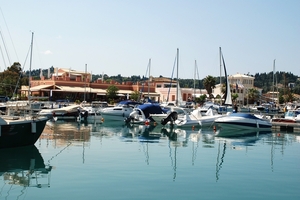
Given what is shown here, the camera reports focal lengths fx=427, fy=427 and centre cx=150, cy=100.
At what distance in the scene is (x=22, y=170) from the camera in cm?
1833

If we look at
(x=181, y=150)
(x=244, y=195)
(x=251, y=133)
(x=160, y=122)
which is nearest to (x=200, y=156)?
(x=181, y=150)

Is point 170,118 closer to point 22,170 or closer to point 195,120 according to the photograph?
point 195,120

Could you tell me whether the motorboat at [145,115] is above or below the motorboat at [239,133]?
above

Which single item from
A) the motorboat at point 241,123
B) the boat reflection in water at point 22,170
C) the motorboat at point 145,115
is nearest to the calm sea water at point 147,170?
the boat reflection in water at point 22,170

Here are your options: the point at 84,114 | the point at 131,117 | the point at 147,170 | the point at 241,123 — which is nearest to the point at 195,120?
the point at 241,123

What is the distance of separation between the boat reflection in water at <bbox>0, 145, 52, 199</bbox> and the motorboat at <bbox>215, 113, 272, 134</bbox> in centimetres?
2137

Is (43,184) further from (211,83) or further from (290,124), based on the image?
(211,83)

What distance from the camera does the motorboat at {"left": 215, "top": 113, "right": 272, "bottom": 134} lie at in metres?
40.5

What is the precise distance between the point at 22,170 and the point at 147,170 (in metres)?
5.37

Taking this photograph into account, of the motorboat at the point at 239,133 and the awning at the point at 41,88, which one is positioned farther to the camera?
the awning at the point at 41,88

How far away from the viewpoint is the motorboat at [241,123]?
40.5 m

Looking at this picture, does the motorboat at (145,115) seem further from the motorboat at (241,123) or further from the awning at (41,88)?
the awning at (41,88)

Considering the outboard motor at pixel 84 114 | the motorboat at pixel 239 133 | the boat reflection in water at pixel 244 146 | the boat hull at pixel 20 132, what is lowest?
the motorboat at pixel 239 133

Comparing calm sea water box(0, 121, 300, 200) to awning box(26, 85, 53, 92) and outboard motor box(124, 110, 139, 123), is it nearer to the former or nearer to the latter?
outboard motor box(124, 110, 139, 123)
